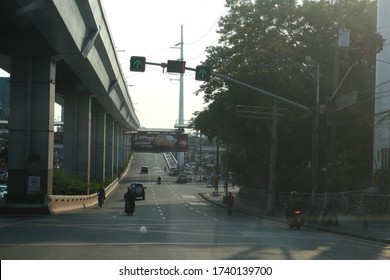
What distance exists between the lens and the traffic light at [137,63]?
23125 millimetres

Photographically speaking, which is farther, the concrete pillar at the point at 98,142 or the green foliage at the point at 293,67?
the concrete pillar at the point at 98,142

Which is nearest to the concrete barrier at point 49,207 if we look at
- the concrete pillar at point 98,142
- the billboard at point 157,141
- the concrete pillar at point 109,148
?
the concrete pillar at point 98,142

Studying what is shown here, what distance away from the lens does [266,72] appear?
39875 mm

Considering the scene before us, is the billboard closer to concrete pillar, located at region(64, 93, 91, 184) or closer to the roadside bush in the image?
concrete pillar, located at region(64, 93, 91, 184)

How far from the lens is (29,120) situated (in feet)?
103

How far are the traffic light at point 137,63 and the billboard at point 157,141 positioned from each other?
312 feet

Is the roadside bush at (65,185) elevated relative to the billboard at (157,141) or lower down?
lower down

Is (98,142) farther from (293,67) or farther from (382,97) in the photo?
(382,97)

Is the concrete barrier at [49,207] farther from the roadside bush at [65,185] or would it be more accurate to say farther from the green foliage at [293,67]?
the green foliage at [293,67]

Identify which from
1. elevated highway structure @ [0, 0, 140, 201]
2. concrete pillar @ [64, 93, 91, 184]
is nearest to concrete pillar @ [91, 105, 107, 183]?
concrete pillar @ [64, 93, 91, 184]

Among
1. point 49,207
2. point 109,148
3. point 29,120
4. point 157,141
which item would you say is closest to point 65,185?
point 49,207
